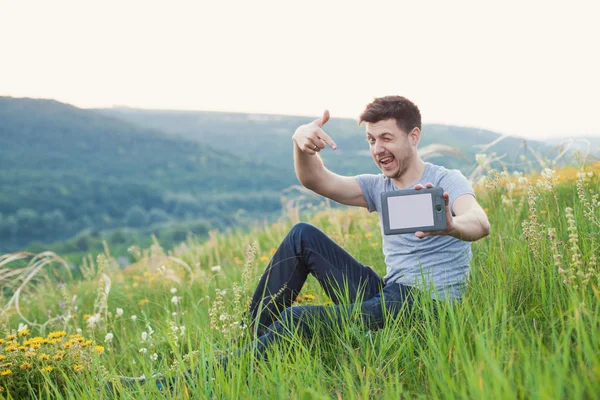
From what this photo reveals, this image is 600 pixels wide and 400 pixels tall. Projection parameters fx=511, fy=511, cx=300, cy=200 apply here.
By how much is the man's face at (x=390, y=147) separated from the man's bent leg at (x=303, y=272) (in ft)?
1.91

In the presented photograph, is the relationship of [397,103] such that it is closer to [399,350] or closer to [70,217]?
[399,350]

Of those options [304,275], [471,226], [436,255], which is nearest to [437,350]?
[471,226]

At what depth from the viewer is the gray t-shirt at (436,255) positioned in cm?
288

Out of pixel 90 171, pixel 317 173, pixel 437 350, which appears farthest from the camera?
pixel 90 171

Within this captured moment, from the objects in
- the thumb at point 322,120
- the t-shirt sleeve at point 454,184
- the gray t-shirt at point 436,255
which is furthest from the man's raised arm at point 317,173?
the t-shirt sleeve at point 454,184

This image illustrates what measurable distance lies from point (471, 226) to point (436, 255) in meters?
0.49

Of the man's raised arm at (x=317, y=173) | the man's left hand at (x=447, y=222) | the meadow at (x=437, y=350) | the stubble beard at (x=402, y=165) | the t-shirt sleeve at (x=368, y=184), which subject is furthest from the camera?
the t-shirt sleeve at (x=368, y=184)

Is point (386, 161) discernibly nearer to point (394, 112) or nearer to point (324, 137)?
point (394, 112)

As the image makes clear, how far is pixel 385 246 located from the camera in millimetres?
3213

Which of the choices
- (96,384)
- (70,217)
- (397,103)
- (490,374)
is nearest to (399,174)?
(397,103)

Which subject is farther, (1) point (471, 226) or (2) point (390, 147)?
(2) point (390, 147)

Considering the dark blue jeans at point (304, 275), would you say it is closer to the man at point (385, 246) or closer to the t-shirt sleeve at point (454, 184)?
the man at point (385, 246)

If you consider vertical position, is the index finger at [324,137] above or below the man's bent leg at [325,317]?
above

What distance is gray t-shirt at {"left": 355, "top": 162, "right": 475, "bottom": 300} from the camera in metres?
2.88
